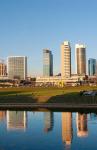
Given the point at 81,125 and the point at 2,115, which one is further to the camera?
the point at 2,115

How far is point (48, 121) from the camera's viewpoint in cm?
5438

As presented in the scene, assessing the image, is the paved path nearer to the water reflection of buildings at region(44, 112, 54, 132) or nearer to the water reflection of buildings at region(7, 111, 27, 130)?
the water reflection of buildings at region(7, 111, 27, 130)

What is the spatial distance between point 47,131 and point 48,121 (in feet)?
30.8

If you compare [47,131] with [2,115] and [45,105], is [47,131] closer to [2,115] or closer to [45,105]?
[2,115]

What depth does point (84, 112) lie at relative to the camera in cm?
6316

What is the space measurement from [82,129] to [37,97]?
38009 mm

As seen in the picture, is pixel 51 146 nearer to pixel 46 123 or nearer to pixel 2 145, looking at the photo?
pixel 2 145

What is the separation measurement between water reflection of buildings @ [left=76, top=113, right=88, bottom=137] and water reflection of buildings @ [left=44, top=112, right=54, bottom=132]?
129 inches

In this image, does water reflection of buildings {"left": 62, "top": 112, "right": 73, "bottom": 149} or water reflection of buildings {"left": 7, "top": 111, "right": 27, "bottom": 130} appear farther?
water reflection of buildings {"left": 7, "top": 111, "right": 27, "bottom": 130}

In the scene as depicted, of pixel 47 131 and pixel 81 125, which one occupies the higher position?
pixel 81 125

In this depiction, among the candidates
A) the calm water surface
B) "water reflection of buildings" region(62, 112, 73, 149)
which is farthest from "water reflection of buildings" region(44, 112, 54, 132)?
"water reflection of buildings" region(62, 112, 73, 149)

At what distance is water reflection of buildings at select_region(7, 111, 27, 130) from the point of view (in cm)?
4966

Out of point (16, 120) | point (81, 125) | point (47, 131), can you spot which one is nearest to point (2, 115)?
point (16, 120)

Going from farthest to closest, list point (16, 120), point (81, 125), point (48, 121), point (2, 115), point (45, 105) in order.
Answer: point (45, 105) < point (2, 115) < point (16, 120) < point (48, 121) < point (81, 125)
